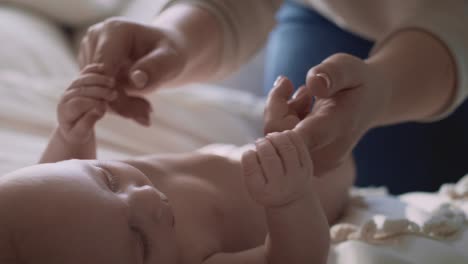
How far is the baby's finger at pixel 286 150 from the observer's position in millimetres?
520

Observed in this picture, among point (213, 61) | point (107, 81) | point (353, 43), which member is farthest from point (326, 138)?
point (353, 43)

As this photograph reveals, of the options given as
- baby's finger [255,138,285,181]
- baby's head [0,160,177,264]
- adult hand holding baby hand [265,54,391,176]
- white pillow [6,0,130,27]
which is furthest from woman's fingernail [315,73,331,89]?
white pillow [6,0,130,27]

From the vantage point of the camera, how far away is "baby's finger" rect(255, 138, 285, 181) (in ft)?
1.69

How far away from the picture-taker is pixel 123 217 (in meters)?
0.52

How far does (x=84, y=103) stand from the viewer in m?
0.70

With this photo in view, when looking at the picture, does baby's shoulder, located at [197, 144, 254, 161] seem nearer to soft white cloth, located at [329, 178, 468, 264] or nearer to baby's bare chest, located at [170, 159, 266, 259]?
baby's bare chest, located at [170, 159, 266, 259]

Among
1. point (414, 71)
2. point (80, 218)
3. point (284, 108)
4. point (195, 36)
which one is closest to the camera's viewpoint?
point (80, 218)

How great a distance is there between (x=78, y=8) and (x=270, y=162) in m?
1.30

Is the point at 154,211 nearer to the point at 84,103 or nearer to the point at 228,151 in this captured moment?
the point at 84,103

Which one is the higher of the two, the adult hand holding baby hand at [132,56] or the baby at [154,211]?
the adult hand holding baby hand at [132,56]

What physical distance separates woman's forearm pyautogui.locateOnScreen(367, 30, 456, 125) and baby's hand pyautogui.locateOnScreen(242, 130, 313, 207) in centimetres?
22

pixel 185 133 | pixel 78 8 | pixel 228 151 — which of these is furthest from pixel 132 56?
pixel 78 8

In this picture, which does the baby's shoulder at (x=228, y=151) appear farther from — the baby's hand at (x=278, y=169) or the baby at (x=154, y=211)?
the baby's hand at (x=278, y=169)

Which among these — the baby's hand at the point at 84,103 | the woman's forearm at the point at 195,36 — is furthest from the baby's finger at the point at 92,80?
the woman's forearm at the point at 195,36
